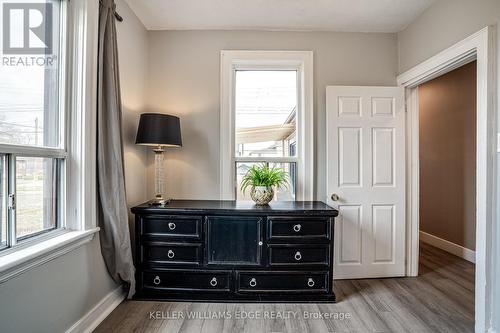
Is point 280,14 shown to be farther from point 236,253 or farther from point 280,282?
point 280,282

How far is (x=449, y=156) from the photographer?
144 inches

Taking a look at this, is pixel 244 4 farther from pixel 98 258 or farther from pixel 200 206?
pixel 98 258

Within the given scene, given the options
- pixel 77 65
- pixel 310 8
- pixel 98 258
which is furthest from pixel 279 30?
pixel 98 258

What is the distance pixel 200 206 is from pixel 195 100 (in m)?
1.18

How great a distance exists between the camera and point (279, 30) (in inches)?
110

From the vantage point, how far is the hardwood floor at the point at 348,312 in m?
1.91

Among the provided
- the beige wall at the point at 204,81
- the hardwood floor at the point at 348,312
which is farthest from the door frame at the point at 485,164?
the beige wall at the point at 204,81

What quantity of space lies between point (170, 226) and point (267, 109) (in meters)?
1.61

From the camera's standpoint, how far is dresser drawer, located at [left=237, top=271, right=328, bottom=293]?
7.36 ft

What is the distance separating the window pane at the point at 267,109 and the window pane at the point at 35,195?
174 centimetres

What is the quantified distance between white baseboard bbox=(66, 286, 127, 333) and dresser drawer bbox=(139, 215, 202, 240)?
530 mm

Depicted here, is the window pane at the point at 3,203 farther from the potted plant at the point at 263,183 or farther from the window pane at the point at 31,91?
the potted plant at the point at 263,183

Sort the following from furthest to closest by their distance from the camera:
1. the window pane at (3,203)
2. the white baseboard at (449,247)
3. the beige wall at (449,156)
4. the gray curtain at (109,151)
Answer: the beige wall at (449,156) → the white baseboard at (449,247) → the gray curtain at (109,151) → the window pane at (3,203)

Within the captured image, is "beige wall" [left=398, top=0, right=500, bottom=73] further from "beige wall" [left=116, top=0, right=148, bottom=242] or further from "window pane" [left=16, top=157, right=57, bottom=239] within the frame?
"window pane" [left=16, top=157, right=57, bottom=239]
